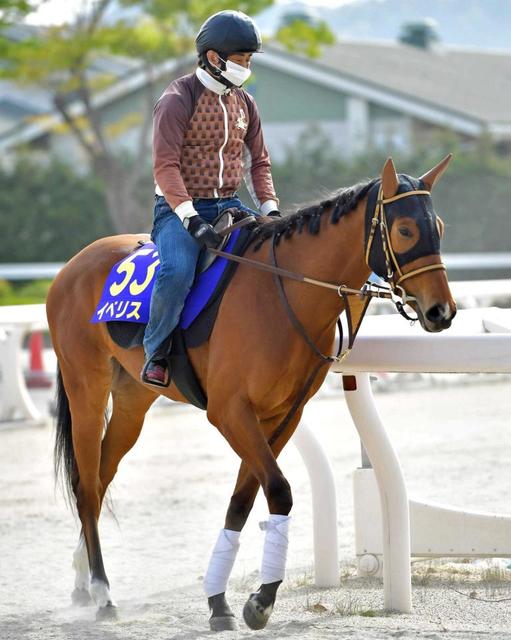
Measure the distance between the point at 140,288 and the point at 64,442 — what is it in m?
1.14

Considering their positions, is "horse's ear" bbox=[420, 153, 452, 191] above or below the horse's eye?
above

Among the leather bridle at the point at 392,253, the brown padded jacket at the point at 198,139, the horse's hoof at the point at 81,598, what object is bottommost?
the horse's hoof at the point at 81,598

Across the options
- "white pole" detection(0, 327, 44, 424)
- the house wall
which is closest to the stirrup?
"white pole" detection(0, 327, 44, 424)

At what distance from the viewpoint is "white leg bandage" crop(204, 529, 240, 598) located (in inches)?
212

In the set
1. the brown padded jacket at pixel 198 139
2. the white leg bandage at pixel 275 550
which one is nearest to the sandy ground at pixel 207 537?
the white leg bandage at pixel 275 550

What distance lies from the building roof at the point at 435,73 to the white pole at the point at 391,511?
27.1m

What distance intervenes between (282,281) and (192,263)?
15.6 inches

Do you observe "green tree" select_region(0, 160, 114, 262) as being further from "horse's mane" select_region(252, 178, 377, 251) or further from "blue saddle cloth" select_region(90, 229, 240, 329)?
"horse's mane" select_region(252, 178, 377, 251)

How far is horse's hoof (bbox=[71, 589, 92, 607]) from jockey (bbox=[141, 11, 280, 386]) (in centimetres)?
117

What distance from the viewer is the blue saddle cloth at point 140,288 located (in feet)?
18.3

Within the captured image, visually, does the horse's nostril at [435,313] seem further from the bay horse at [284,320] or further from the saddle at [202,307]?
the saddle at [202,307]

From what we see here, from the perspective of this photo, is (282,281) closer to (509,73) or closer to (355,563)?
(355,563)

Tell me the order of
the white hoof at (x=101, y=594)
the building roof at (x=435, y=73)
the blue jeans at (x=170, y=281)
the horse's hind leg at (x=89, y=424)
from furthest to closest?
the building roof at (x=435, y=73)
the horse's hind leg at (x=89, y=424)
the white hoof at (x=101, y=594)
the blue jeans at (x=170, y=281)

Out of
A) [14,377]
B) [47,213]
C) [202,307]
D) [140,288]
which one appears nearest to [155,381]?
[202,307]
